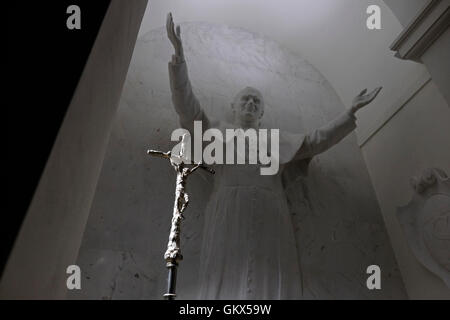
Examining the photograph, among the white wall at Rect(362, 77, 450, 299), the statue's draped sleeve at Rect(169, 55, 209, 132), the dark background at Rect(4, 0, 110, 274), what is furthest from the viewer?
the white wall at Rect(362, 77, 450, 299)

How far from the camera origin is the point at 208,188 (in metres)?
4.05

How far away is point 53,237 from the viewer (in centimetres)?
94

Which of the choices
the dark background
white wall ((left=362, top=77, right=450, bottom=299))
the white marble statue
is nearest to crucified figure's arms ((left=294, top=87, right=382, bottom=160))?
the white marble statue

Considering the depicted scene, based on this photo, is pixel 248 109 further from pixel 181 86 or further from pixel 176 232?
pixel 176 232

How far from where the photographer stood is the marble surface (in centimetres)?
341

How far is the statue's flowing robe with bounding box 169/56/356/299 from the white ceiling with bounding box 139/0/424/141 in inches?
58.5

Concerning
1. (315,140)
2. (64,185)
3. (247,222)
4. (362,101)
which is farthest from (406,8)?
(64,185)

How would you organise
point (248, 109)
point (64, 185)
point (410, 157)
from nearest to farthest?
point (64, 185) → point (248, 109) → point (410, 157)

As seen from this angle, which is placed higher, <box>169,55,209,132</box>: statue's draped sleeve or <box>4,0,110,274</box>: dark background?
<box>169,55,209,132</box>: statue's draped sleeve

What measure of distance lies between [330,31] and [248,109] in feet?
7.83

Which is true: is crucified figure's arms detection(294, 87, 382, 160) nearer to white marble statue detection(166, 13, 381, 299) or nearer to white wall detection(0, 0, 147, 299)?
white marble statue detection(166, 13, 381, 299)

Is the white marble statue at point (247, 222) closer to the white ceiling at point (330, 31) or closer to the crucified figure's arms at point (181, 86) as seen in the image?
the crucified figure's arms at point (181, 86)

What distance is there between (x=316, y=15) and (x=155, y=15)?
7.65ft

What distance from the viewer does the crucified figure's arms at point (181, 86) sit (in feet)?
10.6
